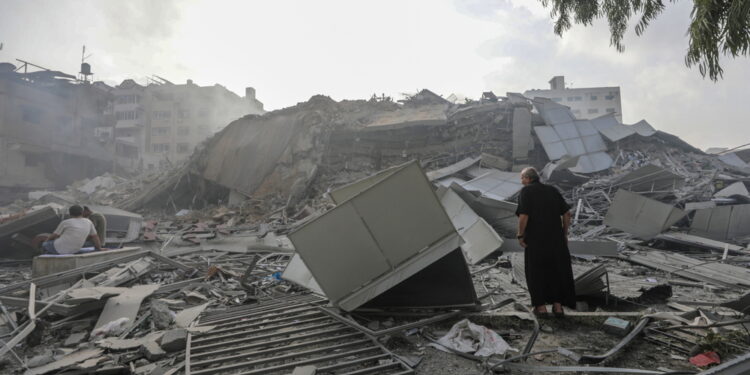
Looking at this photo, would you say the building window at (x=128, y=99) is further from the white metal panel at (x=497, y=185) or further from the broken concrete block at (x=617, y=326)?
the broken concrete block at (x=617, y=326)

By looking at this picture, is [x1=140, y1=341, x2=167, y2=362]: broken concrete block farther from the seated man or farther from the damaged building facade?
the damaged building facade

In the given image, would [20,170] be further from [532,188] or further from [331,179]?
[532,188]

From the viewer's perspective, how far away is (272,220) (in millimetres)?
12898

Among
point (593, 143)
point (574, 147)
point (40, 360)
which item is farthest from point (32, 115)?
point (593, 143)

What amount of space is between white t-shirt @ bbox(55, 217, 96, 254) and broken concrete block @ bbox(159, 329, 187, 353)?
3.76 meters

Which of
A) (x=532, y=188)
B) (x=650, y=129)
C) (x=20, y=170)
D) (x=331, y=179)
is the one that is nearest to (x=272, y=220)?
(x=331, y=179)

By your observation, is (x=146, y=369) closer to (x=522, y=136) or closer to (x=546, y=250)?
(x=546, y=250)

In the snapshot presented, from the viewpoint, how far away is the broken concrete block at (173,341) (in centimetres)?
324

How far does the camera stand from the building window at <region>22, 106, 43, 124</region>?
→ 85.2 feet

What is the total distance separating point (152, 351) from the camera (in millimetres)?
3111

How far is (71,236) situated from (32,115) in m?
29.4

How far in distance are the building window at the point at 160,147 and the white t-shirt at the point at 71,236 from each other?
4170 centimetres

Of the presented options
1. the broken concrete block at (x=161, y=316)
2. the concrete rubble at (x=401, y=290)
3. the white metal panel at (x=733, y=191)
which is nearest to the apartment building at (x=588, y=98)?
the concrete rubble at (x=401, y=290)

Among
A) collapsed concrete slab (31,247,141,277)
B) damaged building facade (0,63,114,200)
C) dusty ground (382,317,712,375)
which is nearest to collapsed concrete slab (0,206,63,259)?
collapsed concrete slab (31,247,141,277)
